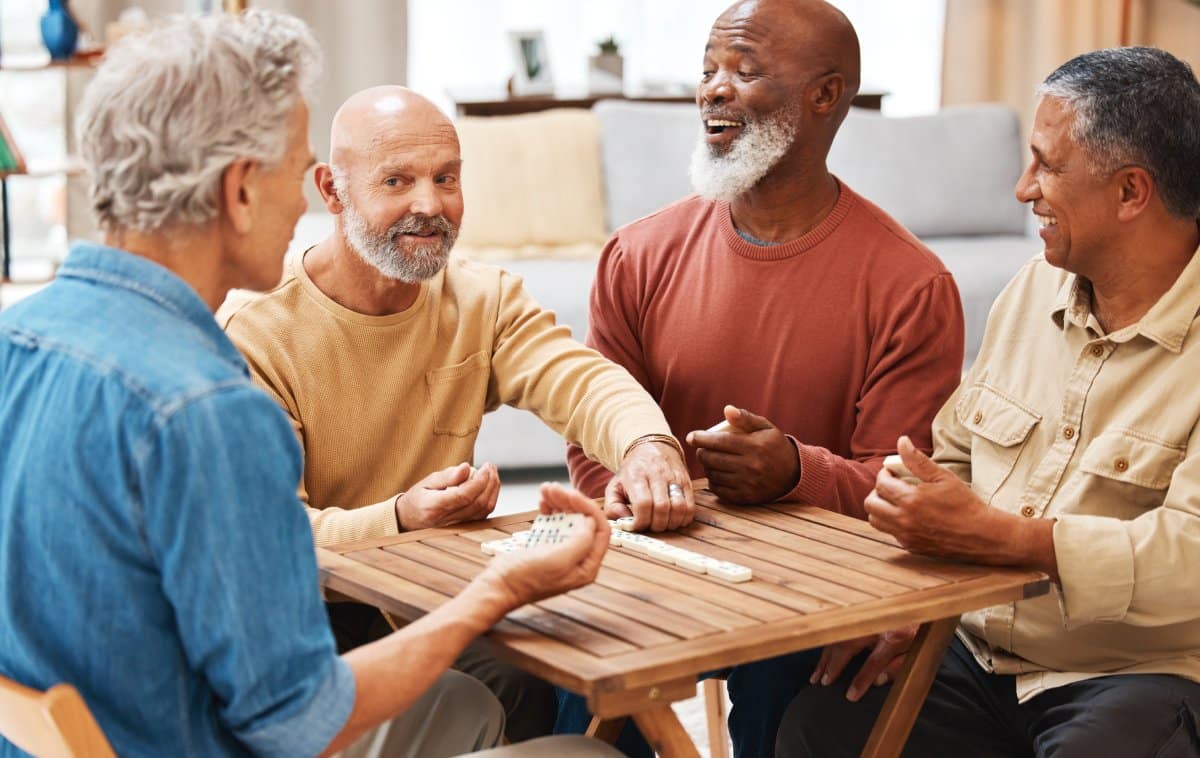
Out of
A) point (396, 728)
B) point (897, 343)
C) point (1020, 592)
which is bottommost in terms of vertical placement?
point (396, 728)

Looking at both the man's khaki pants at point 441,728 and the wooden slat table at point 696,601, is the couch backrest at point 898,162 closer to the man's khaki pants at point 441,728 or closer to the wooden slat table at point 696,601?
the wooden slat table at point 696,601

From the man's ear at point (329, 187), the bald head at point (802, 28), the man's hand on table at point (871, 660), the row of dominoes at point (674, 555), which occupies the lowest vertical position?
the man's hand on table at point (871, 660)

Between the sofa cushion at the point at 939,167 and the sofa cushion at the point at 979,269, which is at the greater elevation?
the sofa cushion at the point at 939,167

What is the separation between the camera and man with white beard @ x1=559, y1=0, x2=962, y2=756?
7.38 ft

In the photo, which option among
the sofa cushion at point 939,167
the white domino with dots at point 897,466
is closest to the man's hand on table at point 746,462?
the white domino with dots at point 897,466

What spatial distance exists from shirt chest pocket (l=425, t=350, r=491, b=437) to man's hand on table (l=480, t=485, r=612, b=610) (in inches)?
27.3

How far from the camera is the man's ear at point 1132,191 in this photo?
6.21 feet

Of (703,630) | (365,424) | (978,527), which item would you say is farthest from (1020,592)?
(365,424)

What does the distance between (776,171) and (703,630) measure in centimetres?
112

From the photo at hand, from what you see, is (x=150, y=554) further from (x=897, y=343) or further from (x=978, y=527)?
(x=897, y=343)

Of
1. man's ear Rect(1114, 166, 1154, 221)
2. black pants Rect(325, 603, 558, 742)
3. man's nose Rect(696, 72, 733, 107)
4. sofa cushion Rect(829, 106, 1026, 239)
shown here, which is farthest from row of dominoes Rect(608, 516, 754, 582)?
sofa cushion Rect(829, 106, 1026, 239)

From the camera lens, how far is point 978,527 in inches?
65.4

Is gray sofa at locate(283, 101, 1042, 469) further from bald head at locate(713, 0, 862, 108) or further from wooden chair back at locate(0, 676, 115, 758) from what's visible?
wooden chair back at locate(0, 676, 115, 758)

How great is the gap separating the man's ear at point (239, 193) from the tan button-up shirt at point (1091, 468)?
98cm
